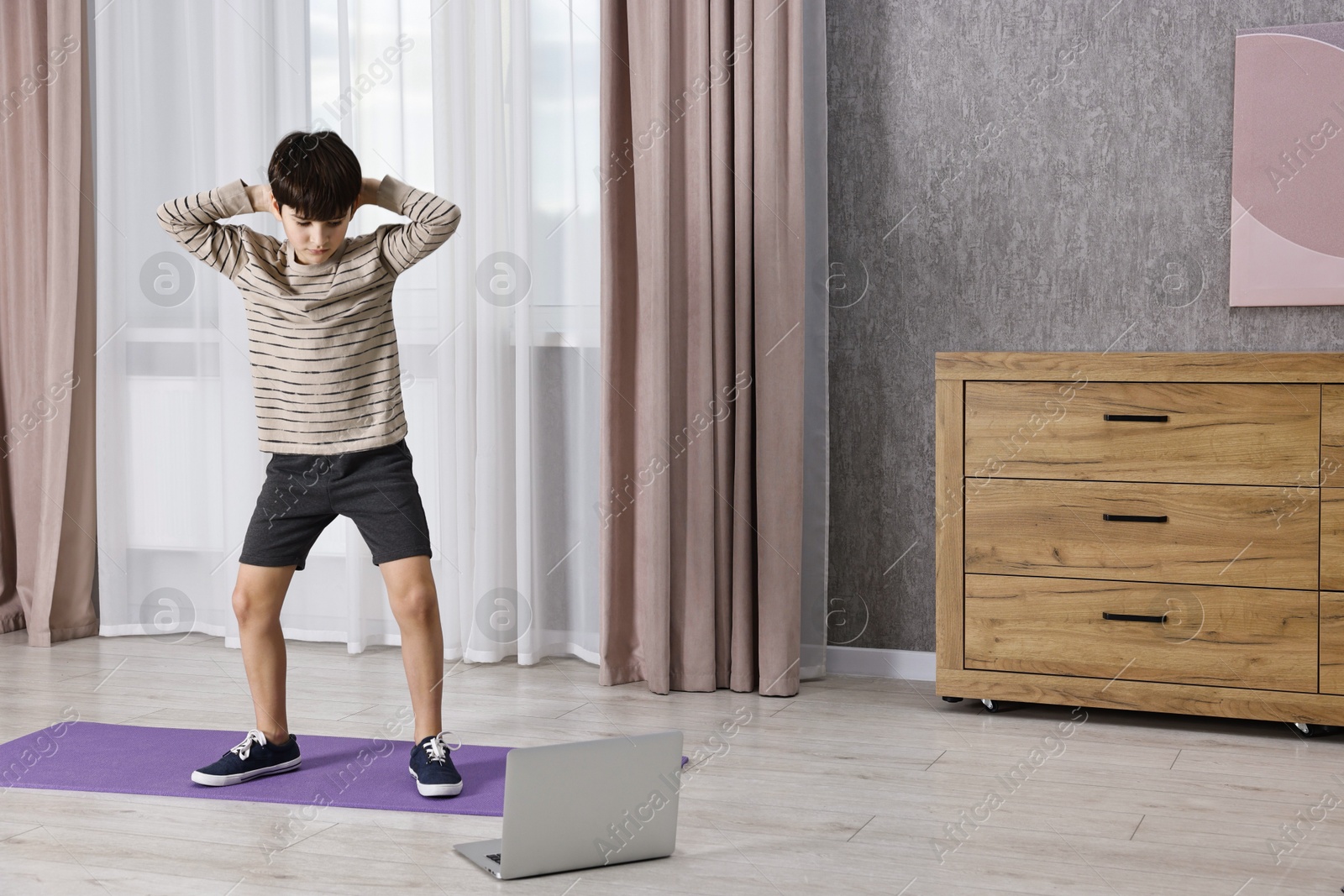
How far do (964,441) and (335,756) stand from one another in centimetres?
143

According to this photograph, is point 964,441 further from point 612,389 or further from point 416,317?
point 416,317

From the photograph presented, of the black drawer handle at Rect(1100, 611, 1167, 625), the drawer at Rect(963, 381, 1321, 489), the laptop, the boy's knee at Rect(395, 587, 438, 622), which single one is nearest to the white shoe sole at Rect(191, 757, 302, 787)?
the boy's knee at Rect(395, 587, 438, 622)

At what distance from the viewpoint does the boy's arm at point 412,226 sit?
83.4 inches

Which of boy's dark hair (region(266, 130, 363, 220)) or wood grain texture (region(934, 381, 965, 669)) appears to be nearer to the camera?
boy's dark hair (region(266, 130, 363, 220))

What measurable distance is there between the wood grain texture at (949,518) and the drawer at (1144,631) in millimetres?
30

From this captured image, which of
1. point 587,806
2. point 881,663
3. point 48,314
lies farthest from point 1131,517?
point 48,314

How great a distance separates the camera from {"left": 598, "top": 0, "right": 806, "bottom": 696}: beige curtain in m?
2.82

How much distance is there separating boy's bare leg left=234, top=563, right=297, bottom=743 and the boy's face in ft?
1.89

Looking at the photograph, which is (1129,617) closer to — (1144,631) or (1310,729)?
(1144,631)

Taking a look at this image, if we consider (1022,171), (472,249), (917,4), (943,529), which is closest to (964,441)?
(943,529)

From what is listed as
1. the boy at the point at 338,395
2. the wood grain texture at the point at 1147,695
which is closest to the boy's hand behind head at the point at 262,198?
the boy at the point at 338,395

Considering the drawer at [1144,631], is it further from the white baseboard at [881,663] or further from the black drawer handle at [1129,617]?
the white baseboard at [881,663]

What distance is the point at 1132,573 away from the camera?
2529mm

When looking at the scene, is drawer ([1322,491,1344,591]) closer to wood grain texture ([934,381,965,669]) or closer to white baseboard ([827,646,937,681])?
wood grain texture ([934,381,965,669])
